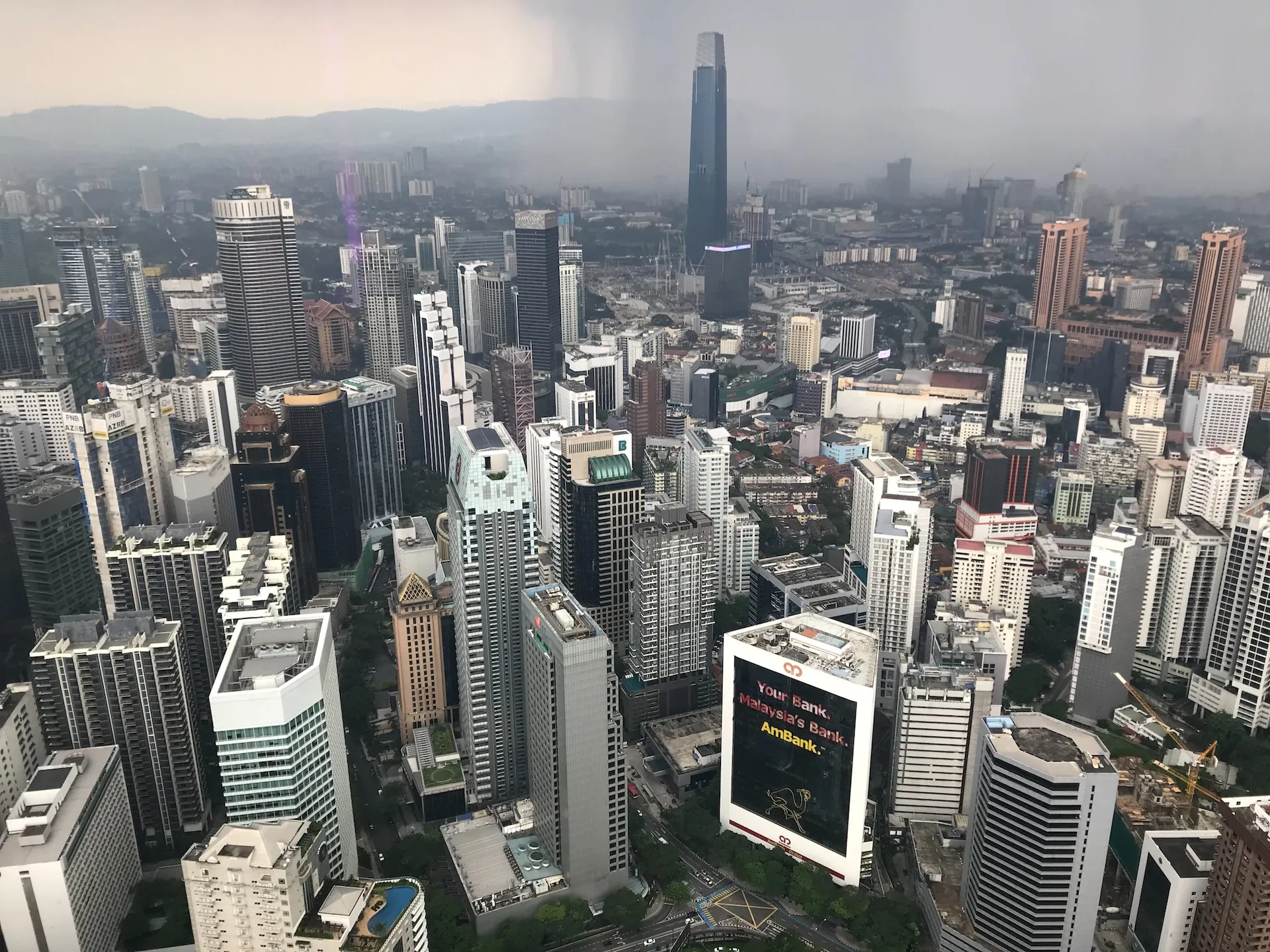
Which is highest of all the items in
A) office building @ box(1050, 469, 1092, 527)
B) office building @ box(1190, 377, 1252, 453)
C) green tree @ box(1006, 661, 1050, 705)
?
office building @ box(1190, 377, 1252, 453)

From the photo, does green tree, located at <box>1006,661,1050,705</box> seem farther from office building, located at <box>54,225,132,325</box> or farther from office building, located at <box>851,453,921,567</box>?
office building, located at <box>54,225,132,325</box>

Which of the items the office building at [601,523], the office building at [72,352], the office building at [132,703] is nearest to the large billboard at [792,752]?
the office building at [601,523]

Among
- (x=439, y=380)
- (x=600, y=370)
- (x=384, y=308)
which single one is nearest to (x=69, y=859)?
(x=439, y=380)

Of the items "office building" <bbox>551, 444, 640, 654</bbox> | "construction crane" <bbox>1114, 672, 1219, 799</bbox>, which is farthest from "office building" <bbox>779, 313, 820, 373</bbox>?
"construction crane" <bbox>1114, 672, 1219, 799</bbox>

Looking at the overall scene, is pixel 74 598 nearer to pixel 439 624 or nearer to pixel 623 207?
pixel 439 624

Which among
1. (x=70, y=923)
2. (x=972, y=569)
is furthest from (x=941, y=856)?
(x=70, y=923)

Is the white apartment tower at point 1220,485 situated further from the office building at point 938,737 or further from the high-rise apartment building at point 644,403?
the high-rise apartment building at point 644,403
